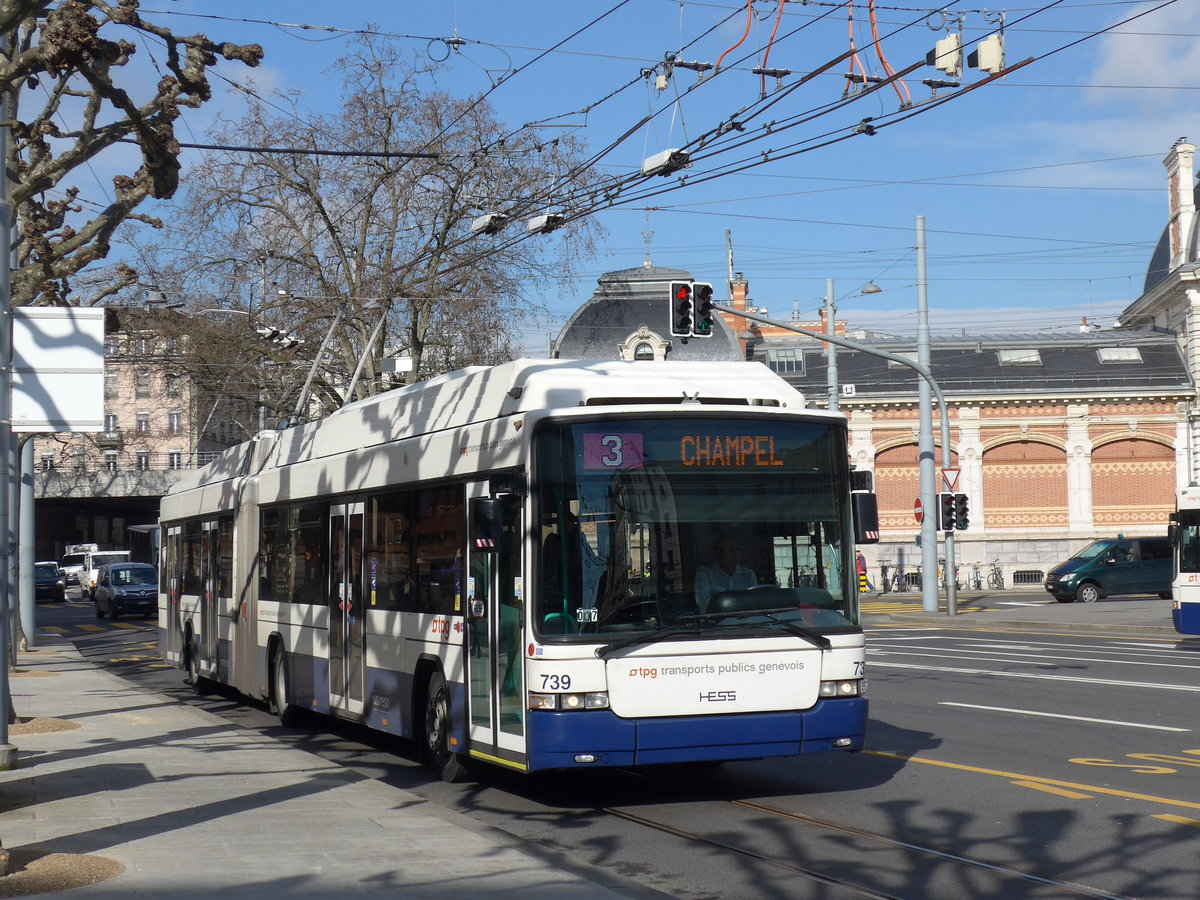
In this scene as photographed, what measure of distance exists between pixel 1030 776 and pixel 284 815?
5413 mm

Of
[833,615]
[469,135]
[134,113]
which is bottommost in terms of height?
[833,615]

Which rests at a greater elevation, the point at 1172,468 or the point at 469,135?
the point at 469,135

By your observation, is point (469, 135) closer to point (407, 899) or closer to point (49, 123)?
point (49, 123)

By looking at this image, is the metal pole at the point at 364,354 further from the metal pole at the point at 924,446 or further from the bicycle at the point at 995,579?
the bicycle at the point at 995,579

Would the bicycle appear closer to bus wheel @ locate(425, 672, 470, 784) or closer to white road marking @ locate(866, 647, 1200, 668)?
white road marking @ locate(866, 647, 1200, 668)

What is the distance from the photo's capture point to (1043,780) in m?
10.7

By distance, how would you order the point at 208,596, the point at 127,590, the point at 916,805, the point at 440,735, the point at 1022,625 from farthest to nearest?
the point at 127,590 < the point at 1022,625 < the point at 208,596 < the point at 440,735 < the point at 916,805

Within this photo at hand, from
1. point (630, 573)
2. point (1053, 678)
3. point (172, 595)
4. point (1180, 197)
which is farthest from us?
point (1180, 197)

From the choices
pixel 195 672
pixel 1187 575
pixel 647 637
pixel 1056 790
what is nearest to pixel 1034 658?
pixel 1187 575

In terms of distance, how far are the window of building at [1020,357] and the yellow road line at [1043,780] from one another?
5201 cm

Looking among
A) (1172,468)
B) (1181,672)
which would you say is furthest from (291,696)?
(1172,468)

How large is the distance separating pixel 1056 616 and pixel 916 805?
2672cm

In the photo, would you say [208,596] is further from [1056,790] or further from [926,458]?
[926,458]

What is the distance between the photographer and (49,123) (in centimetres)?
1583
